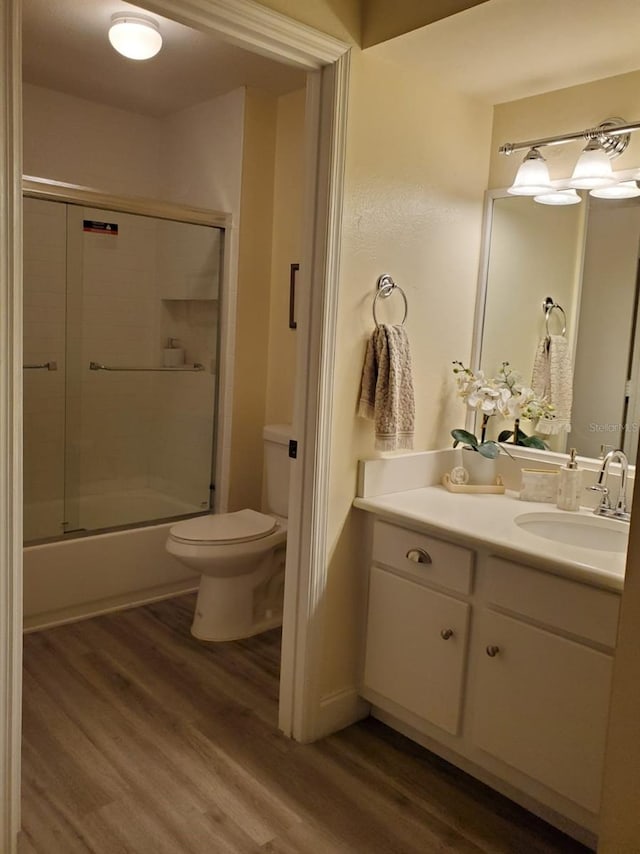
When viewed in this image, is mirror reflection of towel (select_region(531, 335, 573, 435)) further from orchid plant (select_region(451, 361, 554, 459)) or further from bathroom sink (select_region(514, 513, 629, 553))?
bathroom sink (select_region(514, 513, 629, 553))

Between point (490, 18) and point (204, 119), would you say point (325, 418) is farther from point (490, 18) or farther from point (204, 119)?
point (204, 119)

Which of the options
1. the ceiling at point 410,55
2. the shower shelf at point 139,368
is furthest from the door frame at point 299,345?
the shower shelf at point 139,368

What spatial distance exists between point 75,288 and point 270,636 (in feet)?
5.95

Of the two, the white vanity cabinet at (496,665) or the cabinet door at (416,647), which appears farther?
the cabinet door at (416,647)

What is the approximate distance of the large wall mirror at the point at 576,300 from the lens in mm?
2236

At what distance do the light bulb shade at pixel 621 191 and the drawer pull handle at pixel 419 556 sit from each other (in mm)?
1250

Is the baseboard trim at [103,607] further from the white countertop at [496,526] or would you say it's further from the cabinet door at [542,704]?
the cabinet door at [542,704]

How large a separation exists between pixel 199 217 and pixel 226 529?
1484 millimetres

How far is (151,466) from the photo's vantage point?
3.60 metres

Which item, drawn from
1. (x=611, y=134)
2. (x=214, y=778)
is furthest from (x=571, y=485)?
(x=214, y=778)

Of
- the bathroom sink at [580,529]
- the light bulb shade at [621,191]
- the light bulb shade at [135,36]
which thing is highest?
the light bulb shade at [135,36]

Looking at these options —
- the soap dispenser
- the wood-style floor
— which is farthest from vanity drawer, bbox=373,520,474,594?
the wood-style floor

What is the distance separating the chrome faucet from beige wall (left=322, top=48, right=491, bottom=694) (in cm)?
62

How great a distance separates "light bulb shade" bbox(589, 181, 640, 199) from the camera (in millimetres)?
2186
